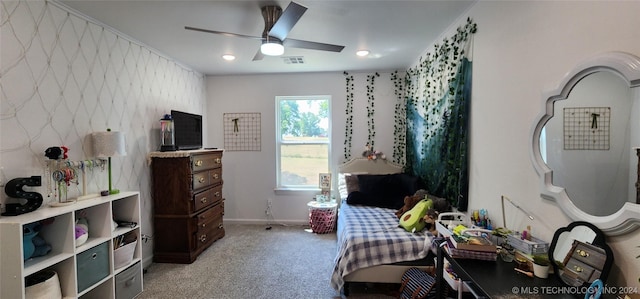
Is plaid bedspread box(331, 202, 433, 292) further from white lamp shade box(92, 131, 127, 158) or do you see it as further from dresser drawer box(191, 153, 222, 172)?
white lamp shade box(92, 131, 127, 158)

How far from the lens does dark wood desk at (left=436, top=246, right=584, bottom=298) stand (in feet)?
3.71

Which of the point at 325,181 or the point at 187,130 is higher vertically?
the point at 187,130

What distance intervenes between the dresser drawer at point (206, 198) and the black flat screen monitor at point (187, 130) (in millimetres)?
Answer: 604

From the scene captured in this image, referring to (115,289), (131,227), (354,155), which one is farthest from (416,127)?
(115,289)

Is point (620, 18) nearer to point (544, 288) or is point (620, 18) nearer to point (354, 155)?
point (544, 288)

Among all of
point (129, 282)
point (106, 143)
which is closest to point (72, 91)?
point (106, 143)

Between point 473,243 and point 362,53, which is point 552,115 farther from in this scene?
point 362,53

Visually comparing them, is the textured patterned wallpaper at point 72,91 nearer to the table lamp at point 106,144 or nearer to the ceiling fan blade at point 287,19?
the table lamp at point 106,144

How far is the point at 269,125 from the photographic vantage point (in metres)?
4.23

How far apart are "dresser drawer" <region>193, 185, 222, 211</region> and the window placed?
39.5 inches

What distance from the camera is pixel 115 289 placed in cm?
213

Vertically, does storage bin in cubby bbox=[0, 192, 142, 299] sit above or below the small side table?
above

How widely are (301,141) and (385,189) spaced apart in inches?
60.9

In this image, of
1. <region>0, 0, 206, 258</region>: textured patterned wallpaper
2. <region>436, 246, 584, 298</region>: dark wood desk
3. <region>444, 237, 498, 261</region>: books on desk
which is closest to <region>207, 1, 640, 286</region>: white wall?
<region>436, 246, 584, 298</region>: dark wood desk
